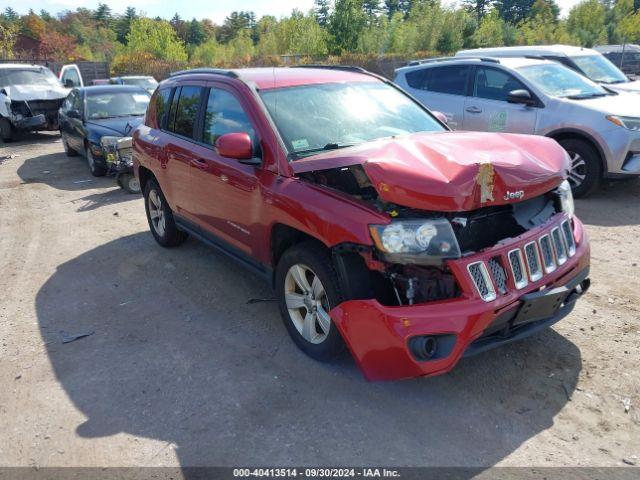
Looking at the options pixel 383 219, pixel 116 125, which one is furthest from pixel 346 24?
pixel 383 219

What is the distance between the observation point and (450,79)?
8.63 meters

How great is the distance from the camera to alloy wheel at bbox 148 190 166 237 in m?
5.92

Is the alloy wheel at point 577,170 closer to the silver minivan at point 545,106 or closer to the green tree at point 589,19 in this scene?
the silver minivan at point 545,106

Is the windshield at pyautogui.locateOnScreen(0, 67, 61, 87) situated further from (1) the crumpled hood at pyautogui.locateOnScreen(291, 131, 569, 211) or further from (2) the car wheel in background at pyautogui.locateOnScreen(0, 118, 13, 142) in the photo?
(1) the crumpled hood at pyautogui.locateOnScreen(291, 131, 569, 211)

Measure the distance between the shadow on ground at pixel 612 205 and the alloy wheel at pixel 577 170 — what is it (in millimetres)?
275

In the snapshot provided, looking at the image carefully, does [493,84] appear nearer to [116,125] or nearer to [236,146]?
[236,146]

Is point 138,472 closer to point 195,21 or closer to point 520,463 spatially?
point 520,463

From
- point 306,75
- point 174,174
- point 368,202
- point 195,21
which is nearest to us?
point 368,202

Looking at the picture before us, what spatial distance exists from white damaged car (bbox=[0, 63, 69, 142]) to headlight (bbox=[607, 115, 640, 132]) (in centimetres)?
1428

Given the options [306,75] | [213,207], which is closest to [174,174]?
[213,207]

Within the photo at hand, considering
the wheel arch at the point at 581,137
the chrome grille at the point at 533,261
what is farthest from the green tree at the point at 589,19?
the chrome grille at the point at 533,261

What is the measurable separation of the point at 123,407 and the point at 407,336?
1867 mm

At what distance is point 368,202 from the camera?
306 centimetres

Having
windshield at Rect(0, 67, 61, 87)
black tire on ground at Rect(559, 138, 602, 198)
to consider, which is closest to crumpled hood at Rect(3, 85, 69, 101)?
windshield at Rect(0, 67, 61, 87)
